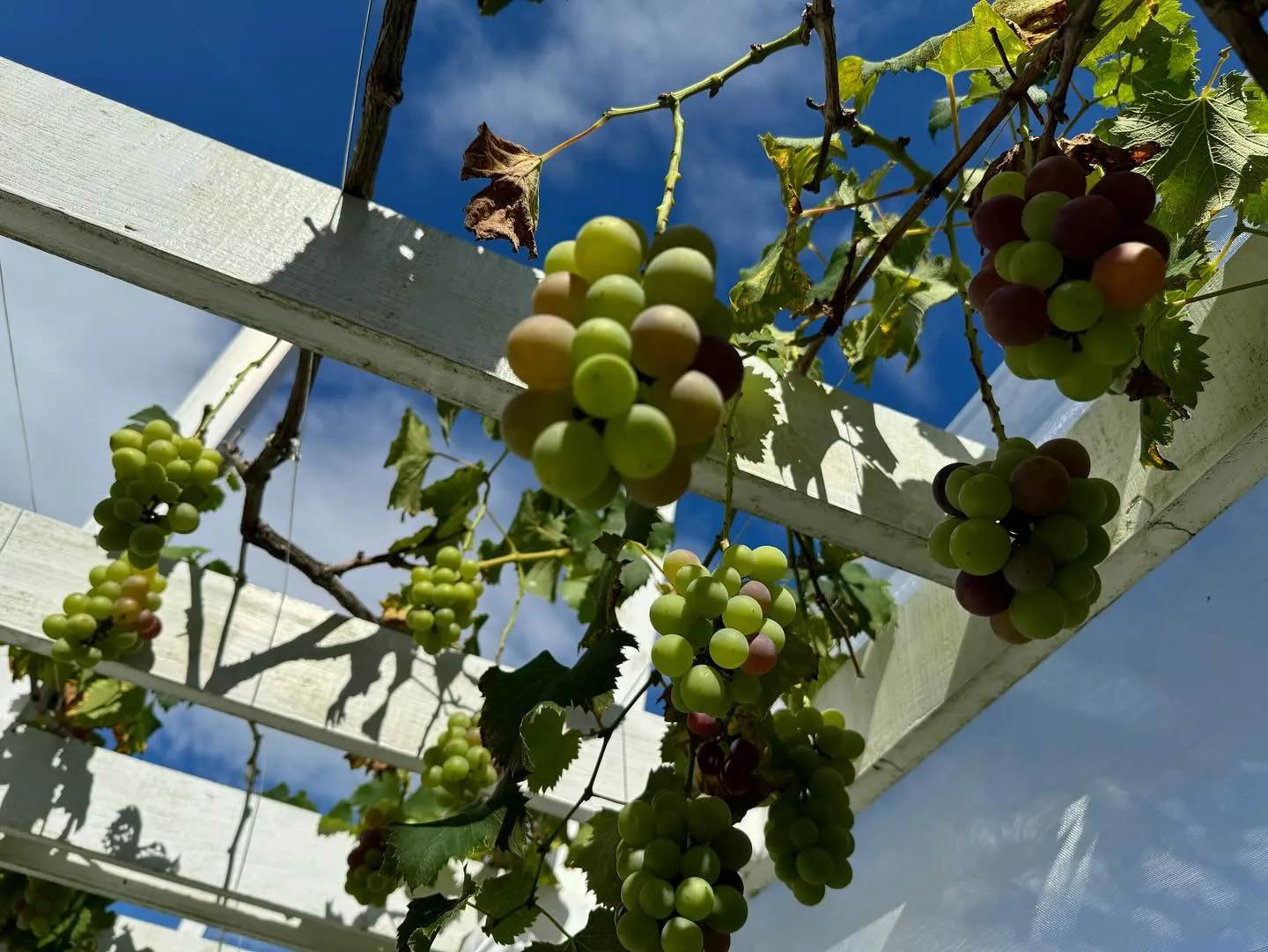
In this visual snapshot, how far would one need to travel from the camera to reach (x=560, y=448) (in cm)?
45

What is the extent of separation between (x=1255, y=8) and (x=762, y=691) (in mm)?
644

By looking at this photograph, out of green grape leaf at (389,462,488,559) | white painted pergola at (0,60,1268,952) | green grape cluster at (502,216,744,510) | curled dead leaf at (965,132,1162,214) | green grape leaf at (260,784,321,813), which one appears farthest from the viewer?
green grape leaf at (260,784,321,813)

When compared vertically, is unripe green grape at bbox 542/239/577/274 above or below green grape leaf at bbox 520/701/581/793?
above

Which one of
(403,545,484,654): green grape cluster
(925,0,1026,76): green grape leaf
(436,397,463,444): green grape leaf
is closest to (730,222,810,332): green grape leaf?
(925,0,1026,76): green grape leaf

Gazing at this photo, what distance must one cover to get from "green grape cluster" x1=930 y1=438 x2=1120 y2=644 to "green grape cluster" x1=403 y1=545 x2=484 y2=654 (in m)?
1.06

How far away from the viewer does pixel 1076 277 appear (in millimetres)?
626

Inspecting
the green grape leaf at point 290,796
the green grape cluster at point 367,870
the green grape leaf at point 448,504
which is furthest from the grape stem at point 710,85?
the green grape leaf at point 290,796

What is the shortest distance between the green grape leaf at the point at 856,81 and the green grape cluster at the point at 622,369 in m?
0.77

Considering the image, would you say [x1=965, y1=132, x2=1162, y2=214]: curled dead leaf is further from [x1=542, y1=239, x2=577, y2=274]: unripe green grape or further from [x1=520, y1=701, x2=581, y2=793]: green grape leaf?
[x1=520, y1=701, x2=581, y2=793]: green grape leaf

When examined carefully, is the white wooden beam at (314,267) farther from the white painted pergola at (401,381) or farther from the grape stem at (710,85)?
the grape stem at (710,85)

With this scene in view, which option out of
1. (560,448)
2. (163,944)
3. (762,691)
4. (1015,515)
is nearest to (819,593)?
(762,691)

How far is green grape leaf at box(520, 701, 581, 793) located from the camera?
82cm

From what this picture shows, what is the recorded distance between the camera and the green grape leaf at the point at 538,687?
89cm

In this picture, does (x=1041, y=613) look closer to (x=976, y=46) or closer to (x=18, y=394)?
(x=976, y=46)
